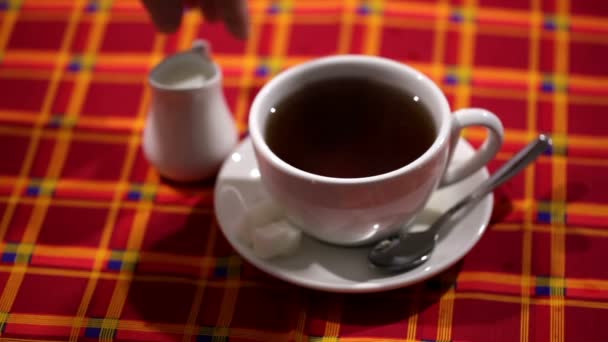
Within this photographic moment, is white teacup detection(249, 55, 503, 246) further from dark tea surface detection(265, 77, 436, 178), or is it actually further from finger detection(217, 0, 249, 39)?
finger detection(217, 0, 249, 39)

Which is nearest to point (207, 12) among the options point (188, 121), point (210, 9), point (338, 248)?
point (210, 9)

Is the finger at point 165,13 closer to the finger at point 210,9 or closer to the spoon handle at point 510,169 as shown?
the finger at point 210,9

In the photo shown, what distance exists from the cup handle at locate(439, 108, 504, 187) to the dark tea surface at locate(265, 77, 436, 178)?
3 cm

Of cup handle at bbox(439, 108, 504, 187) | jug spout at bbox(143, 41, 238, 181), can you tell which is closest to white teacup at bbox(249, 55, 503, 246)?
cup handle at bbox(439, 108, 504, 187)

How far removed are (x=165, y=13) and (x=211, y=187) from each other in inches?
8.5

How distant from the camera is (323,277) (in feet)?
2.43

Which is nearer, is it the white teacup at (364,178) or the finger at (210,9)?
the white teacup at (364,178)

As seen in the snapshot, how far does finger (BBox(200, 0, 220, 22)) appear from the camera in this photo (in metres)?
0.88

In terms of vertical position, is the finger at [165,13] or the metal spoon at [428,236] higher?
the finger at [165,13]

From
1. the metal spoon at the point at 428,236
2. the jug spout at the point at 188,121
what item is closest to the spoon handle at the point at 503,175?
the metal spoon at the point at 428,236

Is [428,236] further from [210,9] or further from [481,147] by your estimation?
[210,9]

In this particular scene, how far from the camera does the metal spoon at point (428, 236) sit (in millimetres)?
742

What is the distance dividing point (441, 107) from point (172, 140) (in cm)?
33

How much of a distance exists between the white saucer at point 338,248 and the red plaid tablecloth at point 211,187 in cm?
3
